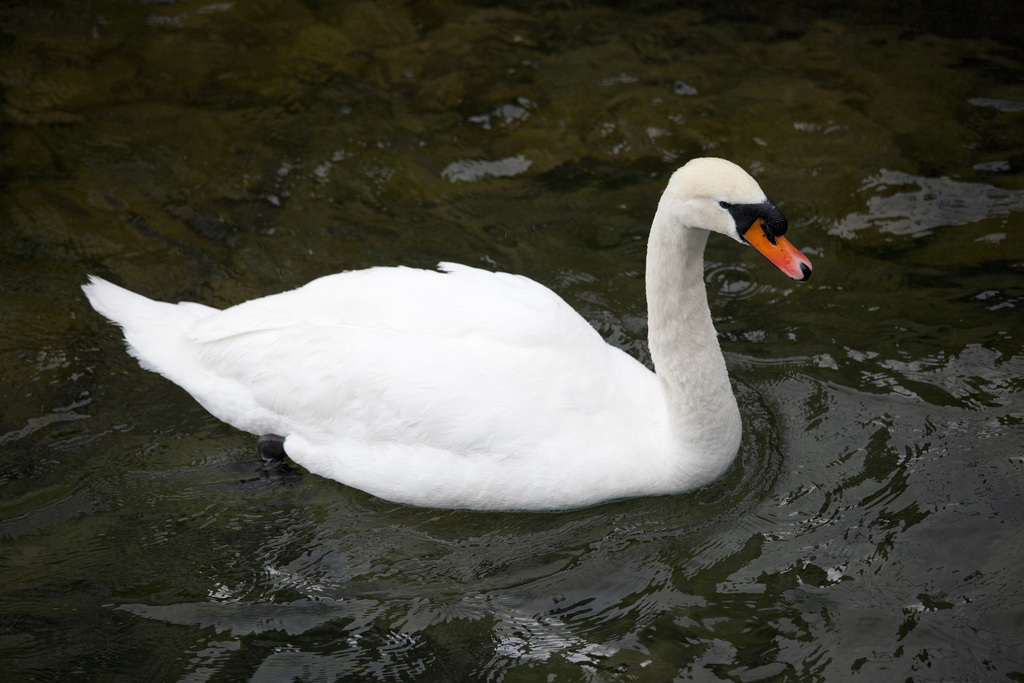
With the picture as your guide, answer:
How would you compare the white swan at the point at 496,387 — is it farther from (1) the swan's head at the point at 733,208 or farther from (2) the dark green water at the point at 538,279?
(2) the dark green water at the point at 538,279

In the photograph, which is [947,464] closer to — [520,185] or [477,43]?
[520,185]

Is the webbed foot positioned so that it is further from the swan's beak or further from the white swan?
the swan's beak

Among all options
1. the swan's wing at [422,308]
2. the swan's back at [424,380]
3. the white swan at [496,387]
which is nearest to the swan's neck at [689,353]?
the white swan at [496,387]

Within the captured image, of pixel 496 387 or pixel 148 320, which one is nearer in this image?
pixel 496 387

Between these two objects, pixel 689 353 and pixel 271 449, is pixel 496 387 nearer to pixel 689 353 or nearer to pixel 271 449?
pixel 689 353

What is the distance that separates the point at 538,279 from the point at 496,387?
Answer: 7.23 ft

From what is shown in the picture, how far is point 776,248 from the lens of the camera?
4965 millimetres

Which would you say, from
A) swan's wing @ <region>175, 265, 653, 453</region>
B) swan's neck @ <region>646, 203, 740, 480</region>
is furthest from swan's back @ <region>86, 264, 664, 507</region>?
swan's neck @ <region>646, 203, 740, 480</region>

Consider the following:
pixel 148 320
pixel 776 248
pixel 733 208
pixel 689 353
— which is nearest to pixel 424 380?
pixel 689 353

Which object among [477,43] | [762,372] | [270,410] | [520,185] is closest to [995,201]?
[762,372]

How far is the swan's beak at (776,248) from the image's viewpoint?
16.2ft

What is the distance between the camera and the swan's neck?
524 cm

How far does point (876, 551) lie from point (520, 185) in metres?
4.47

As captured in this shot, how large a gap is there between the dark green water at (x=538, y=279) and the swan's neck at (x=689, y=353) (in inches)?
17.3
